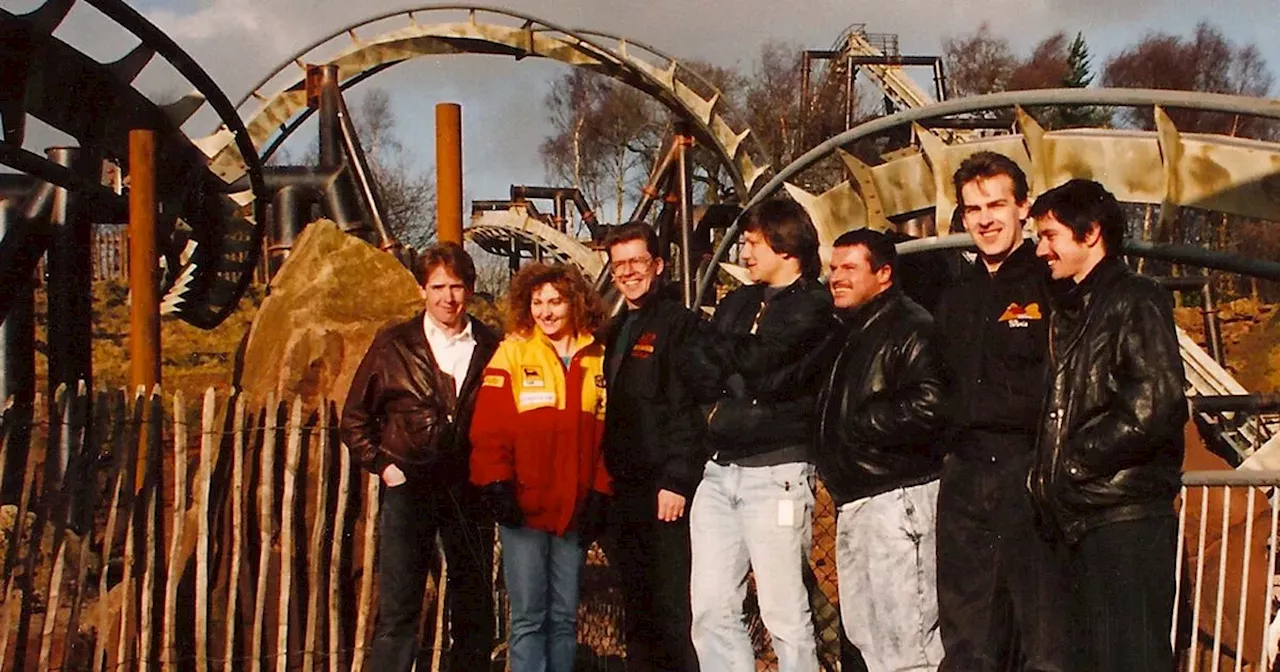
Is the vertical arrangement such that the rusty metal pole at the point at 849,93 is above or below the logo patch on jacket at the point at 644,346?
above

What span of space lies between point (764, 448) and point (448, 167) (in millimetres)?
2233

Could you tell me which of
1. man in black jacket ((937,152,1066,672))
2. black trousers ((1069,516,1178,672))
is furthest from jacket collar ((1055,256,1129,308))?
black trousers ((1069,516,1178,672))

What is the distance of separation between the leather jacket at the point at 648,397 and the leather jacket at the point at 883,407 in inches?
21.3

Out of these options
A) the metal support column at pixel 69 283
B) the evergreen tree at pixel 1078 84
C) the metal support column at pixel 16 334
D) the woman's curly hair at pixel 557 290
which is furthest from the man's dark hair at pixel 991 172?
the evergreen tree at pixel 1078 84

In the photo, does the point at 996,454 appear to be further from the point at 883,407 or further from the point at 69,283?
the point at 69,283

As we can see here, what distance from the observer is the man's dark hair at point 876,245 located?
423 cm

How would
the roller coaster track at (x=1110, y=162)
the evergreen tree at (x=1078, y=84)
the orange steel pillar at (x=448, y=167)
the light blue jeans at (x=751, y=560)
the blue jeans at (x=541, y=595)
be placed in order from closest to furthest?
the light blue jeans at (x=751, y=560) < the blue jeans at (x=541, y=595) < the roller coaster track at (x=1110, y=162) < the orange steel pillar at (x=448, y=167) < the evergreen tree at (x=1078, y=84)

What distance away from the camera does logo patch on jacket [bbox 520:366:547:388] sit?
176 inches

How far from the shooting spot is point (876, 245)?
424cm

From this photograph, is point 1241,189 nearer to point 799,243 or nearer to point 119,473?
point 799,243

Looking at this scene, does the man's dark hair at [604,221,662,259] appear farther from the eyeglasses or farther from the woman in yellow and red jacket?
the woman in yellow and red jacket

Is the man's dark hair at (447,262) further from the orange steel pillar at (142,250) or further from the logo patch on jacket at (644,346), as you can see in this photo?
the orange steel pillar at (142,250)

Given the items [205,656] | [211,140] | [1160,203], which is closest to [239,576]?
[205,656]

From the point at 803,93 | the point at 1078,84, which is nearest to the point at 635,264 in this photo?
the point at 803,93
